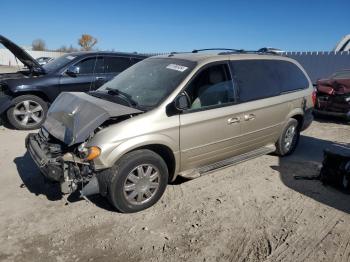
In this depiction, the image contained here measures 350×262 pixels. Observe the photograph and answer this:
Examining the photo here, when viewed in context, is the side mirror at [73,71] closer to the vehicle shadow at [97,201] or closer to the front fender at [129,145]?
the vehicle shadow at [97,201]

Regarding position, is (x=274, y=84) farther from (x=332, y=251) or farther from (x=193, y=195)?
(x=332, y=251)

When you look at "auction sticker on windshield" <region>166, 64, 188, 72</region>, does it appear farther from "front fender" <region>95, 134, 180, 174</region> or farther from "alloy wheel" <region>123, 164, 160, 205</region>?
"alloy wheel" <region>123, 164, 160, 205</region>

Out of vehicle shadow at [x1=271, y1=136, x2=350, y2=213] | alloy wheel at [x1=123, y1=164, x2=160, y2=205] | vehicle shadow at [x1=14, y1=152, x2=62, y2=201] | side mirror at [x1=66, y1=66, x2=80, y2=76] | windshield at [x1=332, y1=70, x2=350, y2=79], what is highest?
side mirror at [x1=66, y1=66, x2=80, y2=76]

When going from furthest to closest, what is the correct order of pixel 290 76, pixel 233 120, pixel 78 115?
1. pixel 290 76
2. pixel 233 120
3. pixel 78 115

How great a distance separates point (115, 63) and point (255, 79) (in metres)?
4.44

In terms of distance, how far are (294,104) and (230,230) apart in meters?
3.06

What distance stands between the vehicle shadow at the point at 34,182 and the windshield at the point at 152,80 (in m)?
1.57

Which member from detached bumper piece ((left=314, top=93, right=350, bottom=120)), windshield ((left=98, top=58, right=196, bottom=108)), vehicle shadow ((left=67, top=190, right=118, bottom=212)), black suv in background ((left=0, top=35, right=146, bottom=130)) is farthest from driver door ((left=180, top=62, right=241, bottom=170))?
detached bumper piece ((left=314, top=93, right=350, bottom=120))

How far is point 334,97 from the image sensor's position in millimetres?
9141

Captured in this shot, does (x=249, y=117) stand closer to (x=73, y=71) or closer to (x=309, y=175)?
(x=309, y=175)

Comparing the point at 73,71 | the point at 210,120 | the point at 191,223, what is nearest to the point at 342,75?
the point at 210,120

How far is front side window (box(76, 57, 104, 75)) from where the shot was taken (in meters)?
8.02

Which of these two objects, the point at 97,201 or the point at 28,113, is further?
the point at 28,113

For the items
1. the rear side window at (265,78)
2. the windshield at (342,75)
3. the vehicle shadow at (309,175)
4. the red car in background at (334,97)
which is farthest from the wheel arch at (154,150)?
the windshield at (342,75)
